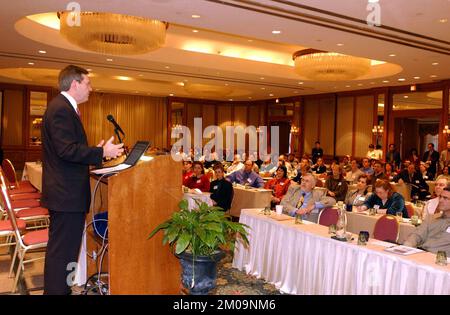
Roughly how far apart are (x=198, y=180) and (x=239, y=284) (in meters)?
3.59

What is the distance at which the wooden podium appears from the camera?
2.80 meters

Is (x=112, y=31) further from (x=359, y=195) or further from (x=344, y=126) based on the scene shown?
(x=344, y=126)

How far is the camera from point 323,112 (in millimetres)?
17094

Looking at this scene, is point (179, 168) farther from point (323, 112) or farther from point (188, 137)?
point (188, 137)

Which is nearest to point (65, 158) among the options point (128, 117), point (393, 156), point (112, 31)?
point (112, 31)

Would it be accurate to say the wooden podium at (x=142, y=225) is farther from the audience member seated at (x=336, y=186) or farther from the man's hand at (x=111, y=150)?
the audience member seated at (x=336, y=186)

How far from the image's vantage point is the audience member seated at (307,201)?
5227mm

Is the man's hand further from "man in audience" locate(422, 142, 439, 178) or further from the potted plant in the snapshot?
"man in audience" locate(422, 142, 439, 178)

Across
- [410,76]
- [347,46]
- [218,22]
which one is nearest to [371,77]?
[410,76]

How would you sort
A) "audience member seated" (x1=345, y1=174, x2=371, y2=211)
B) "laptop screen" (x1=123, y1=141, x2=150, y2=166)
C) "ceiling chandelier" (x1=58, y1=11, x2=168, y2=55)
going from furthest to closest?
"ceiling chandelier" (x1=58, y1=11, x2=168, y2=55), "audience member seated" (x1=345, y1=174, x2=371, y2=211), "laptop screen" (x1=123, y1=141, x2=150, y2=166)

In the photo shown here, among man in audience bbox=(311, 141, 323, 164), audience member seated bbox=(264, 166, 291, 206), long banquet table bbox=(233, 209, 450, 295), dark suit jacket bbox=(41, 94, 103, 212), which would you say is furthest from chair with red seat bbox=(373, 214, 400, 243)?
man in audience bbox=(311, 141, 323, 164)

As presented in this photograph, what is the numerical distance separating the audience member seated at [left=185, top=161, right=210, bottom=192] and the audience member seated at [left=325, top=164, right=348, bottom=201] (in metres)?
2.30
